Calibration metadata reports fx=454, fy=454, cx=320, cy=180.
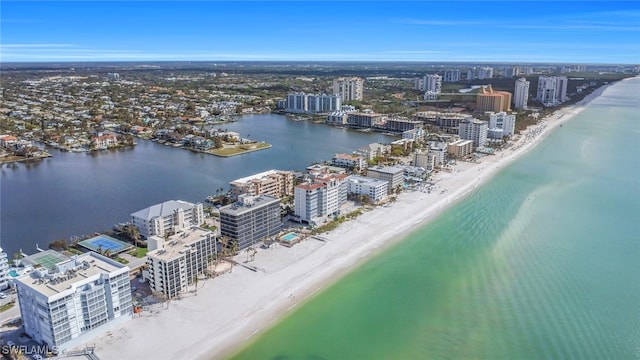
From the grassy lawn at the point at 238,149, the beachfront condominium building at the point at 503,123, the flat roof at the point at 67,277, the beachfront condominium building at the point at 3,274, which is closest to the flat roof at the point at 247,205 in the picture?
the flat roof at the point at 67,277

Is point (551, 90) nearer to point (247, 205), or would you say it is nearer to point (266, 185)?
point (266, 185)

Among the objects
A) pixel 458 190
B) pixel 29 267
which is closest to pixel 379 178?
pixel 458 190

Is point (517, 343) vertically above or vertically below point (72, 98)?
below

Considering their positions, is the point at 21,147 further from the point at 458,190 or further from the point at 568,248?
the point at 568,248

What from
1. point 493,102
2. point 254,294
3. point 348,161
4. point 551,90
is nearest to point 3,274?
point 254,294

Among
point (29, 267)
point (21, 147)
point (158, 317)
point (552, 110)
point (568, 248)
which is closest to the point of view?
point (158, 317)

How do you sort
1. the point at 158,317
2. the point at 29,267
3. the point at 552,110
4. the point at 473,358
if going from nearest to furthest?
the point at 473,358 < the point at 158,317 < the point at 29,267 < the point at 552,110

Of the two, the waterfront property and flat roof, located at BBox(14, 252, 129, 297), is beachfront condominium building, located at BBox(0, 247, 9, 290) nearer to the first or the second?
flat roof, located at BBox(14, 252, 129, 297)
